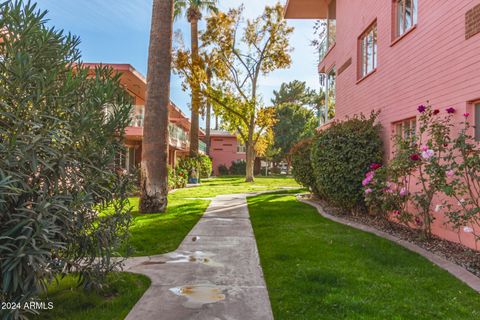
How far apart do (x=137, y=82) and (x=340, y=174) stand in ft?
38.2

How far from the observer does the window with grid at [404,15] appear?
320 inches

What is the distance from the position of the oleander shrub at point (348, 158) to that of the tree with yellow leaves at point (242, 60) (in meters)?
→ 17.8

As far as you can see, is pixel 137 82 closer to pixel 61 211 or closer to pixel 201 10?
pixel 201 10

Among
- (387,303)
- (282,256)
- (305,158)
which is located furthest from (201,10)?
(387,303)

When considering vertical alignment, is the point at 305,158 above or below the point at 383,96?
below

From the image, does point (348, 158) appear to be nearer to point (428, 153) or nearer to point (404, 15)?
point (428, 153)

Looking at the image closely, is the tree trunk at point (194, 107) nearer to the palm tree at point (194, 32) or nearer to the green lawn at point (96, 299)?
the palm tree at point (194, 32)

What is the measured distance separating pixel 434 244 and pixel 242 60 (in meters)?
23.4

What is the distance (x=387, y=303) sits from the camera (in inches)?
152

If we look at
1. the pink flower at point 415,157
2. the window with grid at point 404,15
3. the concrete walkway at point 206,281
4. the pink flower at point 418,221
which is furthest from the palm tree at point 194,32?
the pink flower at point 415,157

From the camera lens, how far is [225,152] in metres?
45.9

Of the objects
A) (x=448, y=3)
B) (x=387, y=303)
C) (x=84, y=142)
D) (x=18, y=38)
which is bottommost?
(x=387, y=303)

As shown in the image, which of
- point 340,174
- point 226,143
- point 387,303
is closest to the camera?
point 387,303

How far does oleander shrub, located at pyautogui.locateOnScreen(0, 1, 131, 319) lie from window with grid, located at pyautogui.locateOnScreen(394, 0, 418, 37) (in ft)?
23.2
